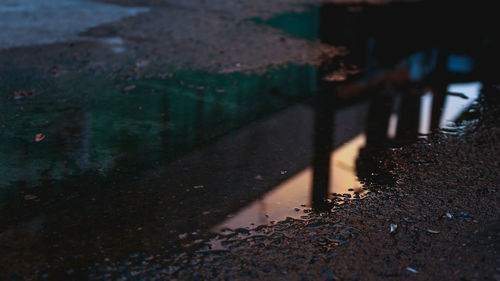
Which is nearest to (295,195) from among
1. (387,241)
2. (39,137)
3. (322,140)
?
(387,241)

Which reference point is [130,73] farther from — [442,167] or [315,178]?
[442,167]

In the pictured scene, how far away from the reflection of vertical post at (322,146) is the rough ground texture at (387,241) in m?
0.15

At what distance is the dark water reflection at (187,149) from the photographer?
6.31 feet

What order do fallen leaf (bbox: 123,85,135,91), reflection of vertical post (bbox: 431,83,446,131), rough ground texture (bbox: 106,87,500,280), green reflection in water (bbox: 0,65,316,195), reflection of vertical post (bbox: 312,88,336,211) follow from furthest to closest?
fallen leaf (bbox: 123,85,135,91), reflection of vertical post (bbox: 431,83,446,131), green reflection in water (bbox: 0,65,316,195), reflection of vertical post (bbox: 312,88,336,211), rough ground texture (bbox: 106,87,500,280)

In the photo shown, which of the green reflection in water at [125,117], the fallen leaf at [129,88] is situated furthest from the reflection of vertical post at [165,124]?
the fallen leaf at [129,88]

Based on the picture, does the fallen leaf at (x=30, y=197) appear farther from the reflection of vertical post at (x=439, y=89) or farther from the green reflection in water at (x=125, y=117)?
the reflection of vertical post at (x=439, y=89)

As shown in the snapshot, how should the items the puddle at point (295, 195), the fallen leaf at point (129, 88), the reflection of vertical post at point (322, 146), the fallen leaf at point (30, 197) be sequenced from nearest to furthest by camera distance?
the puddle at point (295, 195) → the fallen leaf at point (30, 197) → the reflection of vertical post at point (322, 146) → the fallen leaf at point (129, 88)

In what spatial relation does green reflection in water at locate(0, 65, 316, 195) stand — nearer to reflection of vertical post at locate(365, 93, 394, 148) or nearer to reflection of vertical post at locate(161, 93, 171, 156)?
reflection of vertical post at locate(161, 93, 171, 156)

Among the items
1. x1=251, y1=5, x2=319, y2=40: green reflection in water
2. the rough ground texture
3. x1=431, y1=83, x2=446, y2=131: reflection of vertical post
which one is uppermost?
x1=251, y1=5, x2=319, y2=40: green reflection in water

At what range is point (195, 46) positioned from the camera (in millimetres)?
4898

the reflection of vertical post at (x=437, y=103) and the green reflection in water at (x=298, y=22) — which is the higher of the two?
the green reflection in water at (x=298, y=22)

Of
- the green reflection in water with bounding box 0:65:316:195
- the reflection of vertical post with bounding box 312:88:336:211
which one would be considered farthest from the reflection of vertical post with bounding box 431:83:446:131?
the green reflection in water with bounding box 0:65:316:195

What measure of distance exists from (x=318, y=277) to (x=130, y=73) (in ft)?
9.29

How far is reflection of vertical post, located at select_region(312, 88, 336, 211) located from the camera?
2.25 metres
